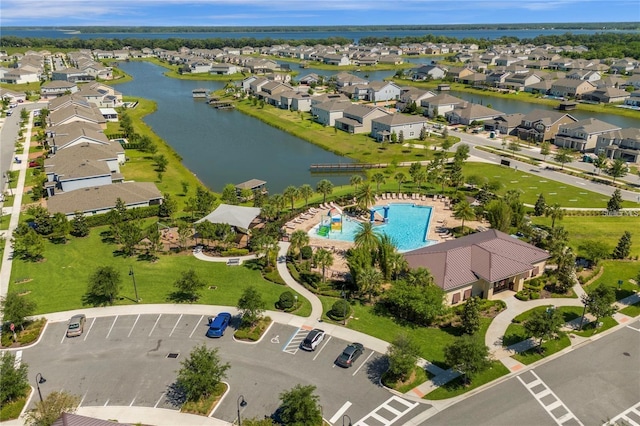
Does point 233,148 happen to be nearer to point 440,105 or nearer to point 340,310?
point 440,105

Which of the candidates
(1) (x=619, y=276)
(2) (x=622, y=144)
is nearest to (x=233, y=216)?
(1) (x=619, y=276)

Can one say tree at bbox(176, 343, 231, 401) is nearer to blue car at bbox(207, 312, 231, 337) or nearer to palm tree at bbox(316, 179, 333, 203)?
blue car at bbox(207, 312, 231, 337)

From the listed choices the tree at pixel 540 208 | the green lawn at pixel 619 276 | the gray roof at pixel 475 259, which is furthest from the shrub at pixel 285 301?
the tree at pixel 540 208

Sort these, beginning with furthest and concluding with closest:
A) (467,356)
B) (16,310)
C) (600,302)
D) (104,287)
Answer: (104,287) < (600,302) < (16,310) < (467,356)

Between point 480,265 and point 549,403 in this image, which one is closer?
point 549,403

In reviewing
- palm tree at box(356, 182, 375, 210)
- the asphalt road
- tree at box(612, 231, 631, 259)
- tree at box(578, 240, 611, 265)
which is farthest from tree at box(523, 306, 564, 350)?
palm tree at box(356, 182, 375, 210)

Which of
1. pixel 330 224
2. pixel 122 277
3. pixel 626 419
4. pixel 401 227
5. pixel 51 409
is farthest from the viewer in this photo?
pixel 401 227
